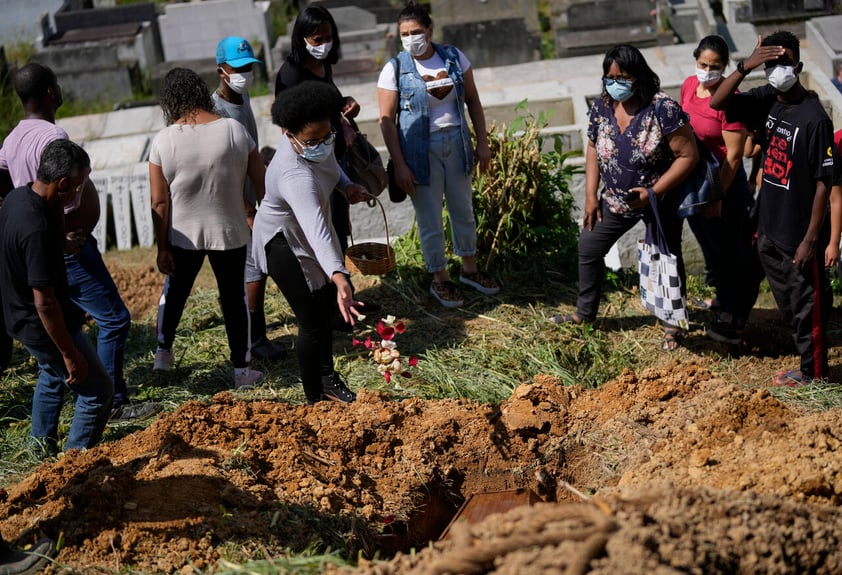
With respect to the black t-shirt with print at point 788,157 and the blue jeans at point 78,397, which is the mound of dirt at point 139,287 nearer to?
the blue jeans at point 78,397

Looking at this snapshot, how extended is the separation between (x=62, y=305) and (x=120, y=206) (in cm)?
440

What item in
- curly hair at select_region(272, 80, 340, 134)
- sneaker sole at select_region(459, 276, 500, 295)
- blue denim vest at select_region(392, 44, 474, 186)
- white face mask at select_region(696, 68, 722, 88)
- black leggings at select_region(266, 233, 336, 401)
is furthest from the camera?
sneaker sole at select_region(459, 276, 500, 295)

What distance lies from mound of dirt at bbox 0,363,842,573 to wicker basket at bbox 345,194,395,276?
2.45 ft

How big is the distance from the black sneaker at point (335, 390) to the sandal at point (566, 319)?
1.52 metres

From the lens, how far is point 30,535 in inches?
142

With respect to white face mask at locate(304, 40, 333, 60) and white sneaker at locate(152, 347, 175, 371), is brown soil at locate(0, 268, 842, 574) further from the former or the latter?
white face mask at locate(304, 40, 333, 60)

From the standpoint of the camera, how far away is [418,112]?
5.74 meters

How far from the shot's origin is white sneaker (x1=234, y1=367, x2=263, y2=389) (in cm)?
541

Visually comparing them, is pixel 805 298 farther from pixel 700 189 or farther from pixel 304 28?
pixel 304 28

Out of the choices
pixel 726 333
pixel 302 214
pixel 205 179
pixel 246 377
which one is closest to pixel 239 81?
pixel 205 179

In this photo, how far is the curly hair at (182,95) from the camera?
16.1ft

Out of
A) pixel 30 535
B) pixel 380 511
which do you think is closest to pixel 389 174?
pixel 380 511

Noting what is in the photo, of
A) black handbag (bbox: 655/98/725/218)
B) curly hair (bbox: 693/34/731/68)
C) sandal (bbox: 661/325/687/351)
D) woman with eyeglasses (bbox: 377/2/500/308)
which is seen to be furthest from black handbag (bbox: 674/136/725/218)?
woman with eyeglasses (bbox: 377/2/500/308)

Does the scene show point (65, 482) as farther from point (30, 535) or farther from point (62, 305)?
point (62, 305)
